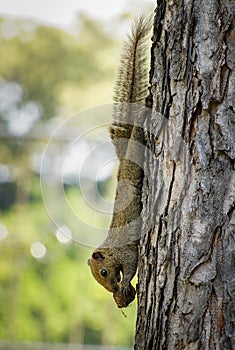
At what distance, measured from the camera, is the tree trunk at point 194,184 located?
142 cm

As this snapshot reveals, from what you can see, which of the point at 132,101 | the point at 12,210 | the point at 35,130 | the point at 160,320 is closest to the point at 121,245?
→ the point at 160,320

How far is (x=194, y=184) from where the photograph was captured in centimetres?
145

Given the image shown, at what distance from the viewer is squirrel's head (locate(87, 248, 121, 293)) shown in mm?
1652

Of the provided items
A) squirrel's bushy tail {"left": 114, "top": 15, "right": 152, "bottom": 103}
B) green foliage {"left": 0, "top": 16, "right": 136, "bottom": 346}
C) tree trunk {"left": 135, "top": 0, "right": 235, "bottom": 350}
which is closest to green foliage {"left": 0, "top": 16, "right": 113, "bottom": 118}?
green foliage {"left": 0, "top": 16, "right": 136, "bottom": 346}

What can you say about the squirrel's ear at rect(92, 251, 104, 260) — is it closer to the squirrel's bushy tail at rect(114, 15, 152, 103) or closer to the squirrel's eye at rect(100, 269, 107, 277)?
the squirrel's eye at rect(100, 269, 107, 277)

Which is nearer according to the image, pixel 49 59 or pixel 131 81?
pixel 131 81

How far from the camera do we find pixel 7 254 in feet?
15.7

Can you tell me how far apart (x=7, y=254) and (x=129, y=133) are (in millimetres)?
3283

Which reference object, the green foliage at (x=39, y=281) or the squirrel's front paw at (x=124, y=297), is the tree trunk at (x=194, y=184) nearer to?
the squirrel's front paw at (x=124, y=297)

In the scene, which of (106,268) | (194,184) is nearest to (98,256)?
(106,268)

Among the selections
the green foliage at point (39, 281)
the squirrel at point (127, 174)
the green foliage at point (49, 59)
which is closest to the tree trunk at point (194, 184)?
the squirrel at point (127, 174)

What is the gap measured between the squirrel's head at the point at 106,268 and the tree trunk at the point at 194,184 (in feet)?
0.43

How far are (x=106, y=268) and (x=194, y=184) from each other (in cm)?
34

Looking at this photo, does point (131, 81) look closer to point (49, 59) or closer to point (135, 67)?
point (135, 67)
